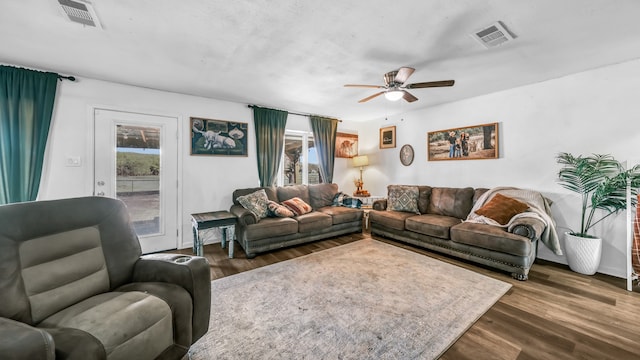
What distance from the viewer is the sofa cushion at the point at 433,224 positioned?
11.2 ft

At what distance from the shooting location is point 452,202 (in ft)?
13.1

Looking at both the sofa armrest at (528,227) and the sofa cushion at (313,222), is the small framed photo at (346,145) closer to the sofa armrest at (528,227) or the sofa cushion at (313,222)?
the sofa cushion at (313,222)

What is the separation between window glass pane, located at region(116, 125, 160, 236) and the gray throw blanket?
15.4ft

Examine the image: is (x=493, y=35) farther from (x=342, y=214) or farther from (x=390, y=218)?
(x=342, y=214)

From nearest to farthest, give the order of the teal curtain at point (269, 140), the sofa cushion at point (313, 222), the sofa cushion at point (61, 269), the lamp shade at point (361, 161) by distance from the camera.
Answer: the sofa cushion at point (61, 269) → the sofa cushion at point (313, 222) → the teal curtain at point (269, 140) → the lamp shade at point (361, 161)

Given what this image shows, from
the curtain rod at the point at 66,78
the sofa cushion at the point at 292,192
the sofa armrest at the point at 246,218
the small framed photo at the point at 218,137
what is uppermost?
the curtain rod at the point at 66,78

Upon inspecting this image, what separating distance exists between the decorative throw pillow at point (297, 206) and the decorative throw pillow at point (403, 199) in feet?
5.12

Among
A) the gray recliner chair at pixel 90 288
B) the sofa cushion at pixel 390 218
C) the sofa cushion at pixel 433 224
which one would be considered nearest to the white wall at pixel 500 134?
the sofa cushion at pixel 433 224

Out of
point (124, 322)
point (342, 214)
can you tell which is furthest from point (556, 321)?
point (124, 322)

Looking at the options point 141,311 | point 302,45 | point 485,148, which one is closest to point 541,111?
point 485,148

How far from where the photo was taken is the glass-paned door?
10.8 feet

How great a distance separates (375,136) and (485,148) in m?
2.34

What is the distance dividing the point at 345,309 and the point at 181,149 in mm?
3339

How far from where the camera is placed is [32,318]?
Answer: 1.27m
